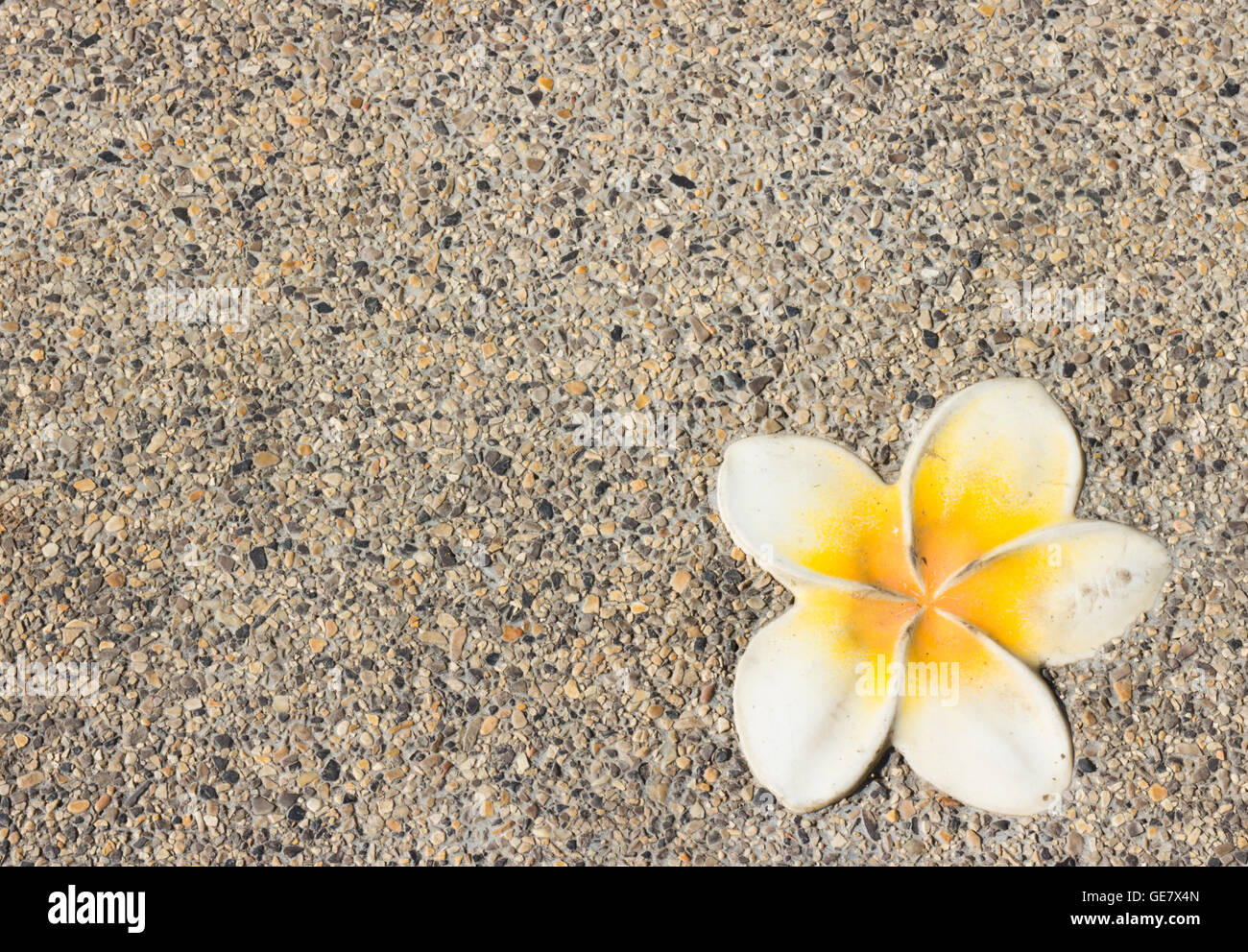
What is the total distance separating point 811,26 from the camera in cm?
279

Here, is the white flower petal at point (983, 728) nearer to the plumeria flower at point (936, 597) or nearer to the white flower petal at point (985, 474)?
the plumeria flower at point (936, 597)

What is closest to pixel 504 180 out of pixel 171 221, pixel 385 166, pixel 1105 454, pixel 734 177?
pixel 385 166

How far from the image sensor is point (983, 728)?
86.7 inches

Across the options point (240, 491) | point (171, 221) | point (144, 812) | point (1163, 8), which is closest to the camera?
point (144, 812)

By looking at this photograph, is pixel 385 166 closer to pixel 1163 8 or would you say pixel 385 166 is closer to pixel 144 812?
pixel 144 812

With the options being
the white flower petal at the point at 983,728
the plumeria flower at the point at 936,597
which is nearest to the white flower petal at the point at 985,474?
the plumeria flower at the point at 936,597

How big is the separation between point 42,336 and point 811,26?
6.98 ft

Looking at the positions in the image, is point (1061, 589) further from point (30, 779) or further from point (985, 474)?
point (30, 779)

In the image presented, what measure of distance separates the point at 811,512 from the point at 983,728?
585 millimetres

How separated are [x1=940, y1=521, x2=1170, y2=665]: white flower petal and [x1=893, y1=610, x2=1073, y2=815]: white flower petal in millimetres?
63

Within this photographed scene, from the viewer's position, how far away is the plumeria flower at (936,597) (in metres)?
2.20

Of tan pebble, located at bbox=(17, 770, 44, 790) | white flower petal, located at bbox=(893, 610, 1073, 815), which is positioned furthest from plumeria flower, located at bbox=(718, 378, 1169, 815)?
tan pebble, located at bbox=(17, 770, 44, 790)

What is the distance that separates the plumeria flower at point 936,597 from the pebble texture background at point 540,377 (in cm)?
6

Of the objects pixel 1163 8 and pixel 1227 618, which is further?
pixel 1163 8
